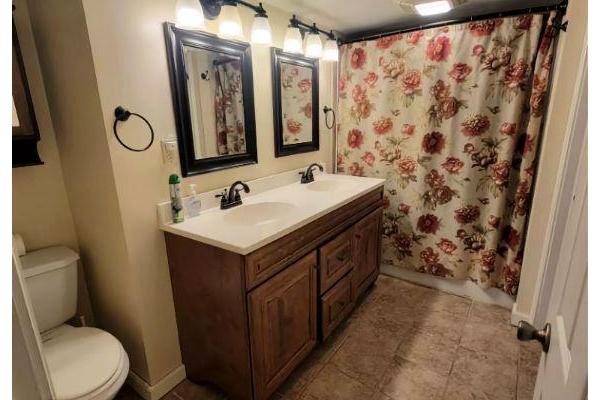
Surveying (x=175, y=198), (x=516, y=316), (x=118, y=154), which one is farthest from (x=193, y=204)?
(x=516, y=316)

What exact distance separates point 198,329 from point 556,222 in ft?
6.22

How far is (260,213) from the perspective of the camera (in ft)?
6.01

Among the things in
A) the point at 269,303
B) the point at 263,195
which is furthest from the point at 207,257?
the point at 263,195

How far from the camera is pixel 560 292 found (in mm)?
670

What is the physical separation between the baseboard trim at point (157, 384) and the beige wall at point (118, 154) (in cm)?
3

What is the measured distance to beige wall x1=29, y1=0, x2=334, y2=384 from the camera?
1212 millimetres

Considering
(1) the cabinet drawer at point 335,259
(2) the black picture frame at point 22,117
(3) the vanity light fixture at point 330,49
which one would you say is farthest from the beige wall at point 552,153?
(2) the black picture frame at point 22,117

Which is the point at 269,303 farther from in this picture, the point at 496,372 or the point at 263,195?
the point at 496,372

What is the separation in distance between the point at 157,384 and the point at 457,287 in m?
2.17

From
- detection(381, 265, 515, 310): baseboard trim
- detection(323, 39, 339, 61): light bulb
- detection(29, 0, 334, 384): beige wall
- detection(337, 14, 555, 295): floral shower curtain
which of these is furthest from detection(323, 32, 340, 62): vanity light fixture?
detection(381, 265, 515, 310): baseboard trim

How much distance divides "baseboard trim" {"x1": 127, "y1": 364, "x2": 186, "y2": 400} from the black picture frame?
1.18 metres

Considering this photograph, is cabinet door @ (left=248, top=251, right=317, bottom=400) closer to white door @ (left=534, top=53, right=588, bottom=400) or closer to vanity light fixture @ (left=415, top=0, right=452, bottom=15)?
white door @ (left=534, top=53, right=588, bottom=400)

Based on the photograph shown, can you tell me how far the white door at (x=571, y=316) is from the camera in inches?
19.0
